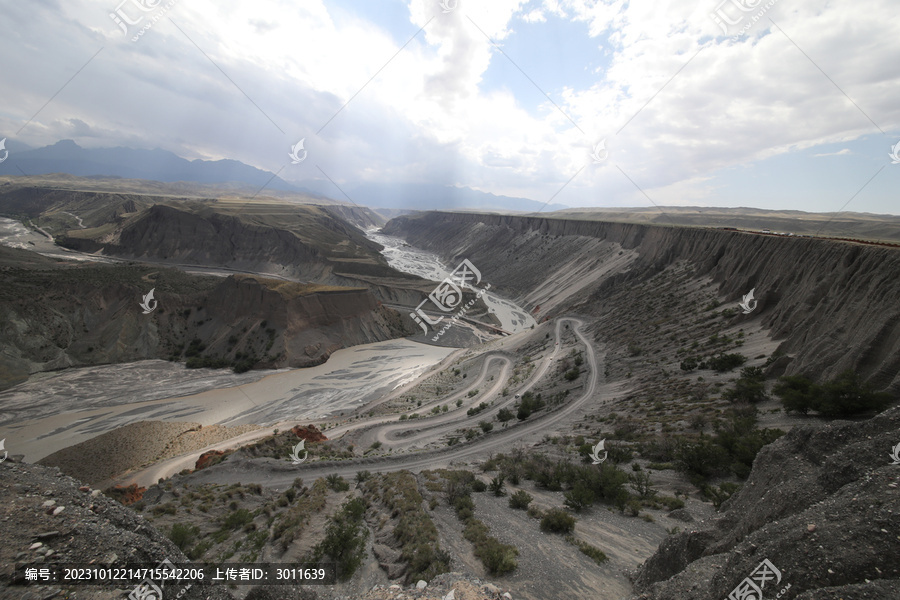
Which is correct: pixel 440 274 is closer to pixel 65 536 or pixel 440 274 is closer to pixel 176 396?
pixel 176 396

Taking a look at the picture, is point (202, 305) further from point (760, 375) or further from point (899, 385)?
point (899, 385)

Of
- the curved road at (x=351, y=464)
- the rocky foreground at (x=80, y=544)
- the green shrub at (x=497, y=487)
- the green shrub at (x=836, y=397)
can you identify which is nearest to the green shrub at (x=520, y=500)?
the green shrub at (x=497, y=487)

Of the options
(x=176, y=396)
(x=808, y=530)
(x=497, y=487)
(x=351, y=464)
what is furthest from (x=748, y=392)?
(x=176, y=396)

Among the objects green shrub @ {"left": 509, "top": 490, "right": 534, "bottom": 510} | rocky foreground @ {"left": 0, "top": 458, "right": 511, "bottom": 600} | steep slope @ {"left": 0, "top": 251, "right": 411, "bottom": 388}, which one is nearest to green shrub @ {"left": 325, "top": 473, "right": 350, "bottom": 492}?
rocky foreground @ {"left": 0, "top": 458, "right": 511, "bottom": 600}

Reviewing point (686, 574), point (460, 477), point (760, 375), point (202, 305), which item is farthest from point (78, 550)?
point (202, 305)

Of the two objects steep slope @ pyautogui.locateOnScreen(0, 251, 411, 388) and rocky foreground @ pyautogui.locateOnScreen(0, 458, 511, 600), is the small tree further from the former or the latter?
steep slope @ pyautogui.locateOnScreen(0, 251, 411, 388)
